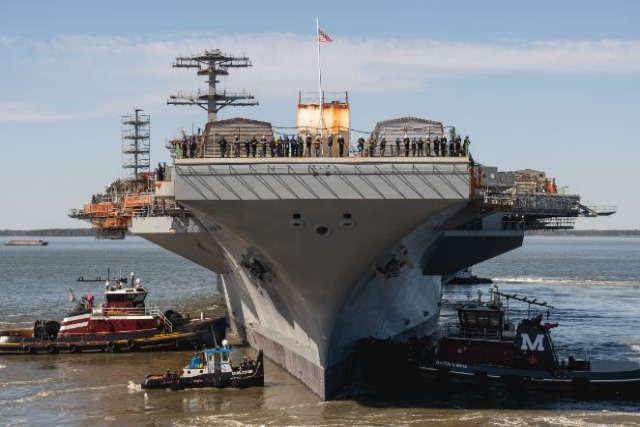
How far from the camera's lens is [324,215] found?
21.0 m

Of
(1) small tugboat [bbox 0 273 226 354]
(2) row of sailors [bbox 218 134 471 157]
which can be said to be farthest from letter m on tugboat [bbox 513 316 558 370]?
(1) small tugboat [bbox 0 273 226 354]

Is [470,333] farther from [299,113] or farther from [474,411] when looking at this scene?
[299,113]

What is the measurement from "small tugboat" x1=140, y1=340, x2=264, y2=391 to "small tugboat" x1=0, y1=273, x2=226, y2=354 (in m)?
7.00

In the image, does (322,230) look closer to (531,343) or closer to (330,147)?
(330,147)

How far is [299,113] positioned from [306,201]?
6.95 metres

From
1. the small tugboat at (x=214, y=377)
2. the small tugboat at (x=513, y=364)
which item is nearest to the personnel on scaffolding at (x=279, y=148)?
the small tugboat at (x=214, y=377)

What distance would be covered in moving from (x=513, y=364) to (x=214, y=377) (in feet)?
27.7

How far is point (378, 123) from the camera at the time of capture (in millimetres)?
27250

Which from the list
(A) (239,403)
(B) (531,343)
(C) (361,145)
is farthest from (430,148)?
(A) (239,403)

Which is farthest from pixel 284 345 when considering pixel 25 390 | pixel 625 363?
pixel 625 363

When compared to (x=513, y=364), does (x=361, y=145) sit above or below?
above

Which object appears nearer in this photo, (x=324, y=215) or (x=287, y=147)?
(x=324, y=215)

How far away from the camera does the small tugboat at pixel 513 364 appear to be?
2533 cm

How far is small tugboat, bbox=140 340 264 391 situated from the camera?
25719 millimetres
